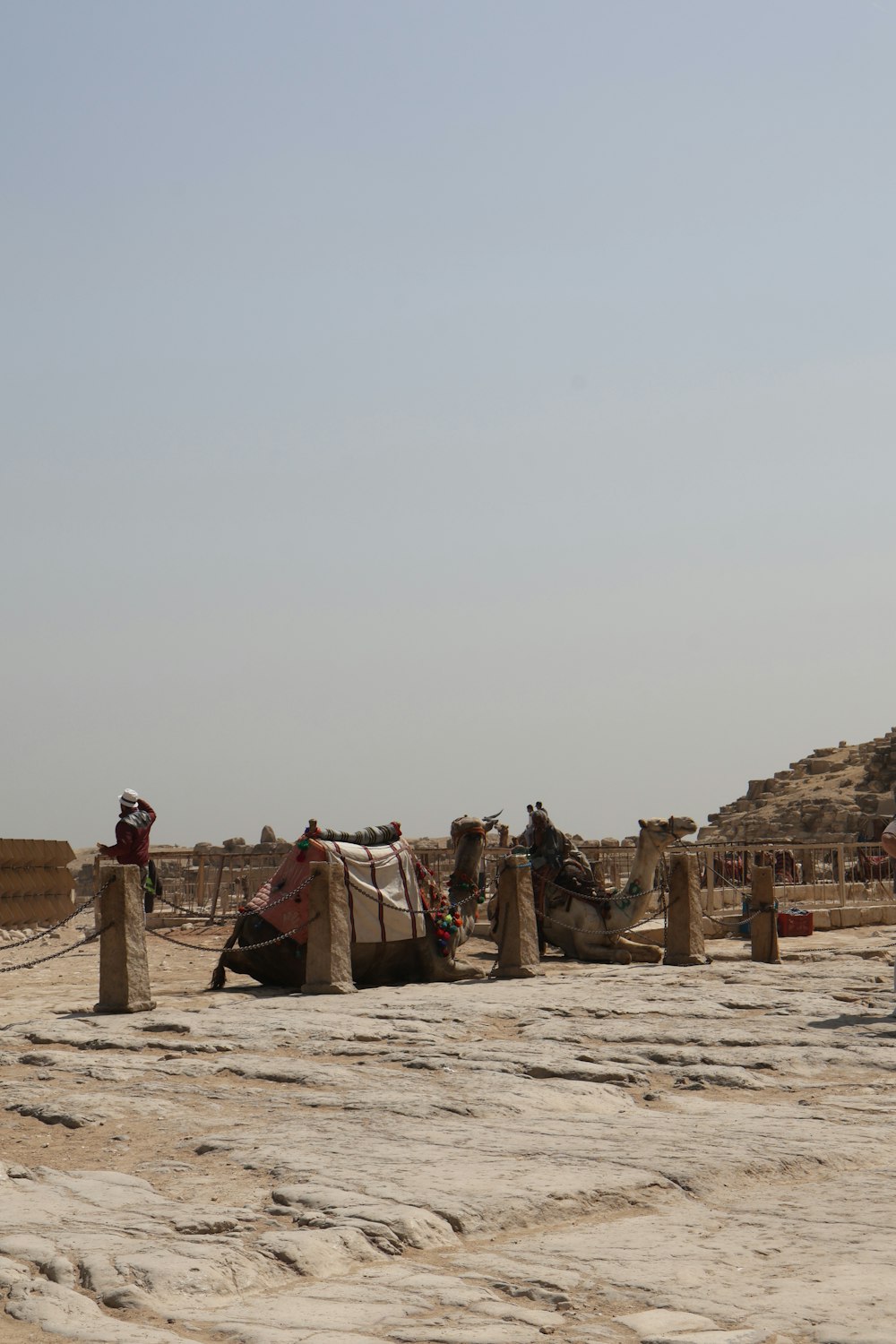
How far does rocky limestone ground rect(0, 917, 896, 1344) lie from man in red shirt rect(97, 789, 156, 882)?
17.0 feet

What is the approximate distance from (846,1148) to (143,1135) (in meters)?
3.74

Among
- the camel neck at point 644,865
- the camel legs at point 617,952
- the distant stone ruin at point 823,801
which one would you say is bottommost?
the camel legs at point 617,952

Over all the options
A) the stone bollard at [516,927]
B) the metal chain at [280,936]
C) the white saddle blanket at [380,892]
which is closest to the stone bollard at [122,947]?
the metal chain at [280,936]

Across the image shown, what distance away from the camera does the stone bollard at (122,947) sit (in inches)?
459

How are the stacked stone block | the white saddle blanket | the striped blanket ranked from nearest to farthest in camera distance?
the striped blanket, the white saddle blanket, the stacked stone block

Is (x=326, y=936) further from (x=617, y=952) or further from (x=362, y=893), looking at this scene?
(x=617, y=952)

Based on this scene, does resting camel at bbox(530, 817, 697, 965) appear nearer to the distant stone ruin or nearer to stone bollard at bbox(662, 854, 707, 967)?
stone bollard at bbox(662, 854, 707, 967)

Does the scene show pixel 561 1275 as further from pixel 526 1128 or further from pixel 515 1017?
pixel 515 1017

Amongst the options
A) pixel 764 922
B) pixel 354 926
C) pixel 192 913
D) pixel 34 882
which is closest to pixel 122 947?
pixel 192 913

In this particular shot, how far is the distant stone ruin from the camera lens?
42.7m

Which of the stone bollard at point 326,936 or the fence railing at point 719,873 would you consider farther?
the fence railing at point 719,873

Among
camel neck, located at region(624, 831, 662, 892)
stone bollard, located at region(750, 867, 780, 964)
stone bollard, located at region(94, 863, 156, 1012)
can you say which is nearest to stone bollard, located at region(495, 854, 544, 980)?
camel neck, located at region(624, 831, 662, 892)

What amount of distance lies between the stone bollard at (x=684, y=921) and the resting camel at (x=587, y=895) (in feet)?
2.19

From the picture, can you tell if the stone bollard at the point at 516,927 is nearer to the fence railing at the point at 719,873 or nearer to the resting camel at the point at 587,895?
the resting camel at the point at 587,895
